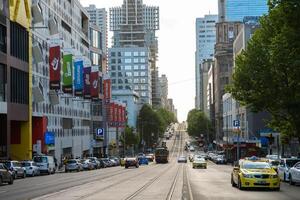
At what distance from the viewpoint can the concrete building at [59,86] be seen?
7800cm

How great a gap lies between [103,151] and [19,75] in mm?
61968

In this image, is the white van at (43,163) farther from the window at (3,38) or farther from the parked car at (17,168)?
the window at (3,38)

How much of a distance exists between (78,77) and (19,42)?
51.4 feet

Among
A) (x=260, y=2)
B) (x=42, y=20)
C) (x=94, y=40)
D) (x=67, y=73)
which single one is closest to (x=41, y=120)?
(x=67, y=73)

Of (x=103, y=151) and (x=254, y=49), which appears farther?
(x=103, y=151)

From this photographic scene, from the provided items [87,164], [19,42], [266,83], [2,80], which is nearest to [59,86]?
[19,42]

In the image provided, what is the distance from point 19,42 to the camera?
233 ft

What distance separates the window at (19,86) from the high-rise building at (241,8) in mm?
110940

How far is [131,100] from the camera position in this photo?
190 meters

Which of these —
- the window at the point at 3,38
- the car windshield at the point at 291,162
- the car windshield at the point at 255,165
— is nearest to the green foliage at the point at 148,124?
the window at the point at 3,38

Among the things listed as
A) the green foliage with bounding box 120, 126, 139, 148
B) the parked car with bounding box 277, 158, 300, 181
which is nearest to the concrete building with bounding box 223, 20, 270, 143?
the green foliage with bounding box 120, 126, 139, 148

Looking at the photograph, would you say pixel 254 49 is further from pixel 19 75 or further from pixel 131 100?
pixel 131 100

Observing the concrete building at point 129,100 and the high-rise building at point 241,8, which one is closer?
the high-rise building at point 241,8

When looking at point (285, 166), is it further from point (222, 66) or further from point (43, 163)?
point (222, 66)
